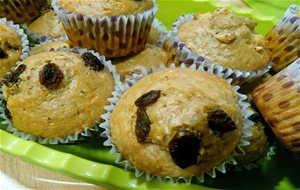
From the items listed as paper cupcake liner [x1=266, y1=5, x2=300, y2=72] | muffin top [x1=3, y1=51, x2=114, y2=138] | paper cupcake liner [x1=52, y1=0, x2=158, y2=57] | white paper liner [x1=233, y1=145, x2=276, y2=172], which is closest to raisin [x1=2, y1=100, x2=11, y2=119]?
muffin top [x1=3, y1=51, x2=114, y2=138]

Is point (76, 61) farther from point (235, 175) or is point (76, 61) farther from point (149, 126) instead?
point (235, 175)

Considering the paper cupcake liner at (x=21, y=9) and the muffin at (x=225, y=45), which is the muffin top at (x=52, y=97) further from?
the paper cupcake liner at (x=21, y=9)

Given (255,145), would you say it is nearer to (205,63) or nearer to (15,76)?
(205,63)

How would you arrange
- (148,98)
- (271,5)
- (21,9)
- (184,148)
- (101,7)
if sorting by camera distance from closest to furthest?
1. (184,148)
2. (148,98)
3. (101,7)
4. (21,9)
5. (271,5)

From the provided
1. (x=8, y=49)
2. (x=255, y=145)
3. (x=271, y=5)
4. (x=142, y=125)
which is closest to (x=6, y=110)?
(x=8, y=49)

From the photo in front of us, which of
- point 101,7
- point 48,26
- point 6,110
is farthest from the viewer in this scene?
point 48,26

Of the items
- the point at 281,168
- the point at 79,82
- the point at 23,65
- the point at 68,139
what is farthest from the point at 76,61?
the point at 281,168
